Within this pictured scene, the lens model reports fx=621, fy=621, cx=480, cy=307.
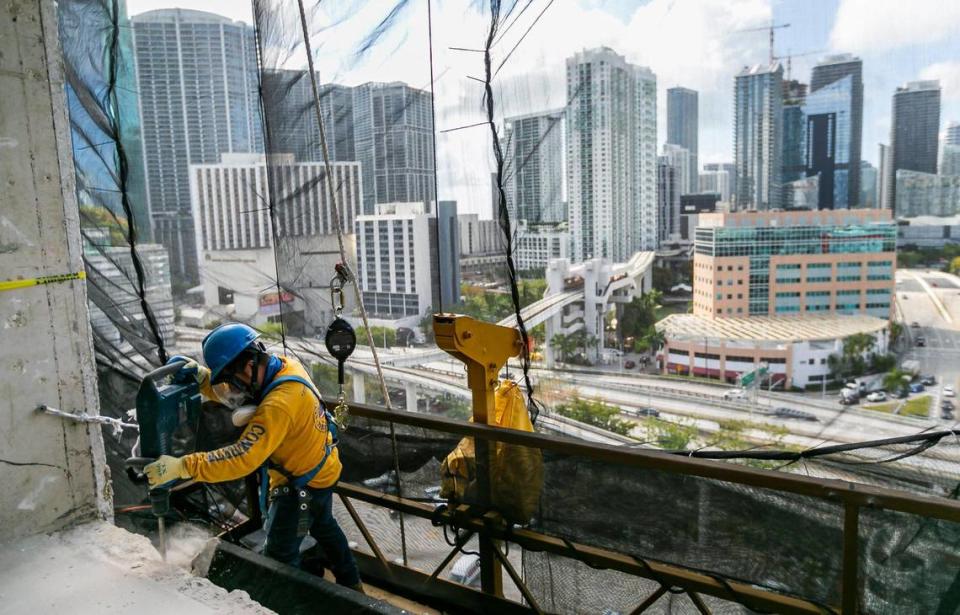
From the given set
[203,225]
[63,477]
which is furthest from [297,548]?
[203,225]

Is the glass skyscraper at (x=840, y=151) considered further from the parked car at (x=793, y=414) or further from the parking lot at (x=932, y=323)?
the parked car at (x=793, y=414)

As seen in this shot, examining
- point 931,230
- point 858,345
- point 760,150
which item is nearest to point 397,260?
point 931,230

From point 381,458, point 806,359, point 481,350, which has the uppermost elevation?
point 481,350

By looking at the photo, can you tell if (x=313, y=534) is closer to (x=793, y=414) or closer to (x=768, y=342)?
(x=768, y=342)

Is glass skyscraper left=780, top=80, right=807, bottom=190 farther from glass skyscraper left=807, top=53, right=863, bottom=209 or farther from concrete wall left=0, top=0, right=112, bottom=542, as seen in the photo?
concrete wall left=0, top=0, right=112, bottom=542

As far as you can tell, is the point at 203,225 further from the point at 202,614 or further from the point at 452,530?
the point at 202,614
